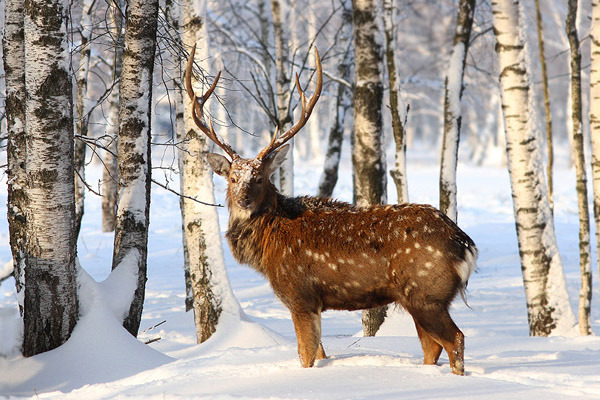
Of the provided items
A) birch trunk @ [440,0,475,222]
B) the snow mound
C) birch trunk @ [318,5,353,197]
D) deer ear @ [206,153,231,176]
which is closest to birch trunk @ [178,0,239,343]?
the snow mound

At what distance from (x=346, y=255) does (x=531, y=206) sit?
377 centimetres

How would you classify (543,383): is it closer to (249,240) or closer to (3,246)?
(249,240)

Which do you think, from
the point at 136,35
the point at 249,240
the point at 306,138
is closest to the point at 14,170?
the point at 136,35

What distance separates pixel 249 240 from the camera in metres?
5.58

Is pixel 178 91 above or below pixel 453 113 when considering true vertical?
above

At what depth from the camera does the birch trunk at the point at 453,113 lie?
364 inches

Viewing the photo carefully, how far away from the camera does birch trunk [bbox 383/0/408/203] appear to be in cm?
920

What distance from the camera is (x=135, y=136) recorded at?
21.6ft

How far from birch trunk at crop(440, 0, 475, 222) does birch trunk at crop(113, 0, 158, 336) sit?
4.37 metres

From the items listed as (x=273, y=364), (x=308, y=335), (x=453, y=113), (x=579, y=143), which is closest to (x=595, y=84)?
(x=579, y=143)

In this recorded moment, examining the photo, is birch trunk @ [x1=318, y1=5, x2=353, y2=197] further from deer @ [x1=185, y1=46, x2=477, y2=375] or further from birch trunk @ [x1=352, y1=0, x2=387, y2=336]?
deer @ [x1=185, y1=46, x2=477, y2=375]

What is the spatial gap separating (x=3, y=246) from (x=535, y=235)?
39.6 ft

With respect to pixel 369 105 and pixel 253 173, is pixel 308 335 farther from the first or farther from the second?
pixel 369 105

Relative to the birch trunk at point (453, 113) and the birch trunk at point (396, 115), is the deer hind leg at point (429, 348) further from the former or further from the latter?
the birch trunk at point (453, 113)
